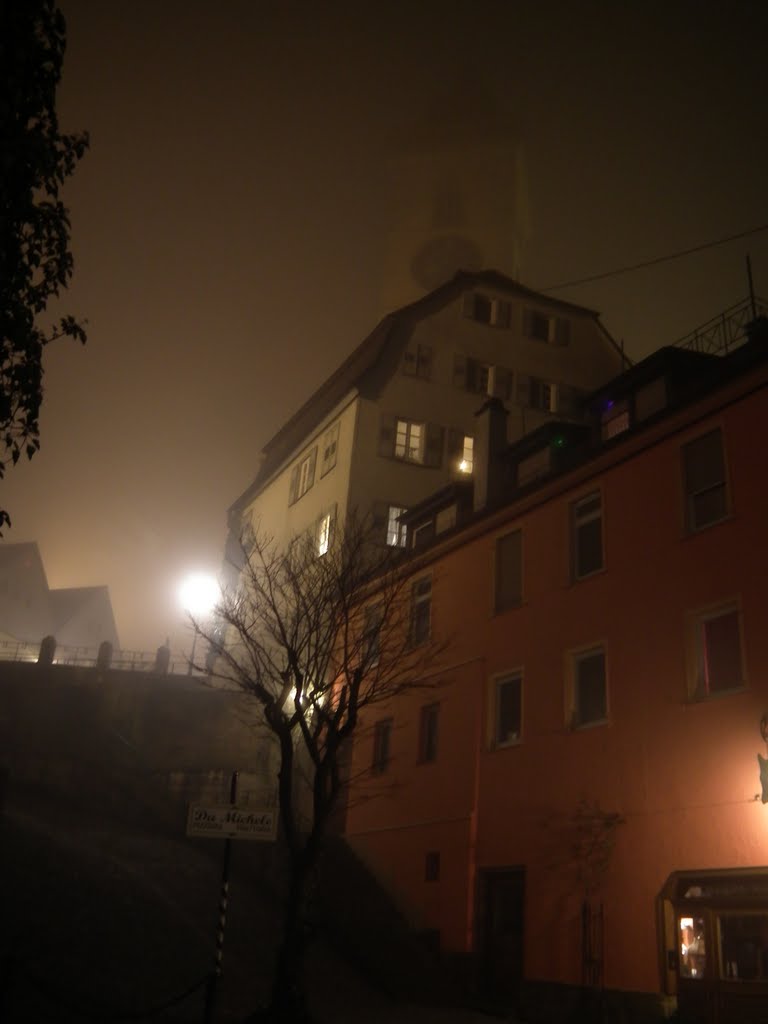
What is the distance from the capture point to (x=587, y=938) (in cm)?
1588

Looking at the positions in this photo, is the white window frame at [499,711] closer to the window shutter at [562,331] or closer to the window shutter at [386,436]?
the window shutter at [386,436]

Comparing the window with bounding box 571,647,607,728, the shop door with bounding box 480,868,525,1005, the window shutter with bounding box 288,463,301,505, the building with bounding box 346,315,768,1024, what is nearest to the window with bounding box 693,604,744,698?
the building with bounding box 346,315,768,1024

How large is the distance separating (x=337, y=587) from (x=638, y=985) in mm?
10139

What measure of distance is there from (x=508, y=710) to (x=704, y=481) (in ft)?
22.9

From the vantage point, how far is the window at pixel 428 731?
2302cm

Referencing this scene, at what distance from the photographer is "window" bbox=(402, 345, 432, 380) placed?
1401 inches

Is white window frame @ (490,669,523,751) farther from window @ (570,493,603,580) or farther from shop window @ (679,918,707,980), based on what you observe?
shop window @ (679,918,707,980)

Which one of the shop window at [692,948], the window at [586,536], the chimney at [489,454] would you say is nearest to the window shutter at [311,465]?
the chimney at [489,454]

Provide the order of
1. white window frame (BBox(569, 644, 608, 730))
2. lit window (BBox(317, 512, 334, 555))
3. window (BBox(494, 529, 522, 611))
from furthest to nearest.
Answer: lit window (BBox(317, 512, 334, 555)) < window (BBox(494, 529, 522, 611)) < white window frame (BBox(569, 644, 608, 730))

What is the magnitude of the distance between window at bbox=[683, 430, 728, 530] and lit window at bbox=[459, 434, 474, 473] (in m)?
18.4

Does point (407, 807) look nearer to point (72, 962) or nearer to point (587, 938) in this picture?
point (587, 938)

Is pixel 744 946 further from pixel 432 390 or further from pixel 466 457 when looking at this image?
pixel 432 390

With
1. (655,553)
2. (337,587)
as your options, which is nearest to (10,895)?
(337,587)

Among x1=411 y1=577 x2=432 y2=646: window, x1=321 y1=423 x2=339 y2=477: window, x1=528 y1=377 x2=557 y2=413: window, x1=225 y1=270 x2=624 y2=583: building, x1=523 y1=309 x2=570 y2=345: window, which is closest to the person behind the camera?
x1=411 y1=577 x2=432 y2=646: window
